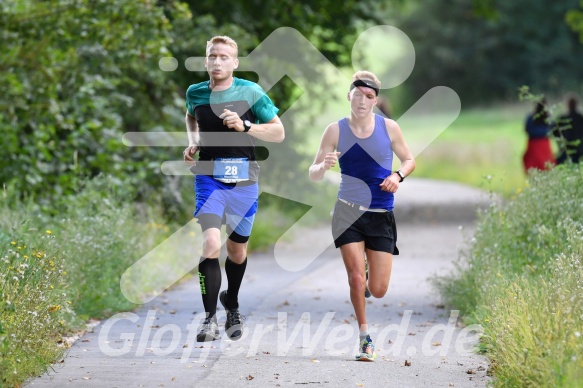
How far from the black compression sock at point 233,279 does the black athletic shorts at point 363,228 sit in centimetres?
83

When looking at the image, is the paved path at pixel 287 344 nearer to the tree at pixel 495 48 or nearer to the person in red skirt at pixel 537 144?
the person in red skirt at pixel 537 144

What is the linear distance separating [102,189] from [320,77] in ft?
32.2

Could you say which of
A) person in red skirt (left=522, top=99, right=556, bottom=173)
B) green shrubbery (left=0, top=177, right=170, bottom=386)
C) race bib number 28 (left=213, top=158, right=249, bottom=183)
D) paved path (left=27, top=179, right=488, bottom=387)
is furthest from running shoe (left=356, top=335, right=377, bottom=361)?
person in red skirt (left=522, top=99, right=556, bottom=173)

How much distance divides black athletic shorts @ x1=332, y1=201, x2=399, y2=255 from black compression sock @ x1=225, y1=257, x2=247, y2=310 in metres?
0.83

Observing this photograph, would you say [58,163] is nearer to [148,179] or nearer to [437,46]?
[148,179]

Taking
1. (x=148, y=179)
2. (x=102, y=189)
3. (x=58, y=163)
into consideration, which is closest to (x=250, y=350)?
(x=102, y=189)

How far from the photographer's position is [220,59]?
27.3ft

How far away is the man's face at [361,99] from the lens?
8.40m

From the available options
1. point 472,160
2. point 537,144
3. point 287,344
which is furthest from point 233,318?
point 472,160

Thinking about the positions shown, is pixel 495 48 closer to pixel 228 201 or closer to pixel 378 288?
pixel 378 288

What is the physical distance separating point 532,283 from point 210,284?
256 cm

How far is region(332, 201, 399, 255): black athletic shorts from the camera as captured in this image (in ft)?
27.9

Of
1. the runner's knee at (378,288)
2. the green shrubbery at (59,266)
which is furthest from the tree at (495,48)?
the runner's knee at (378,288)

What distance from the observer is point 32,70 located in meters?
14.0
